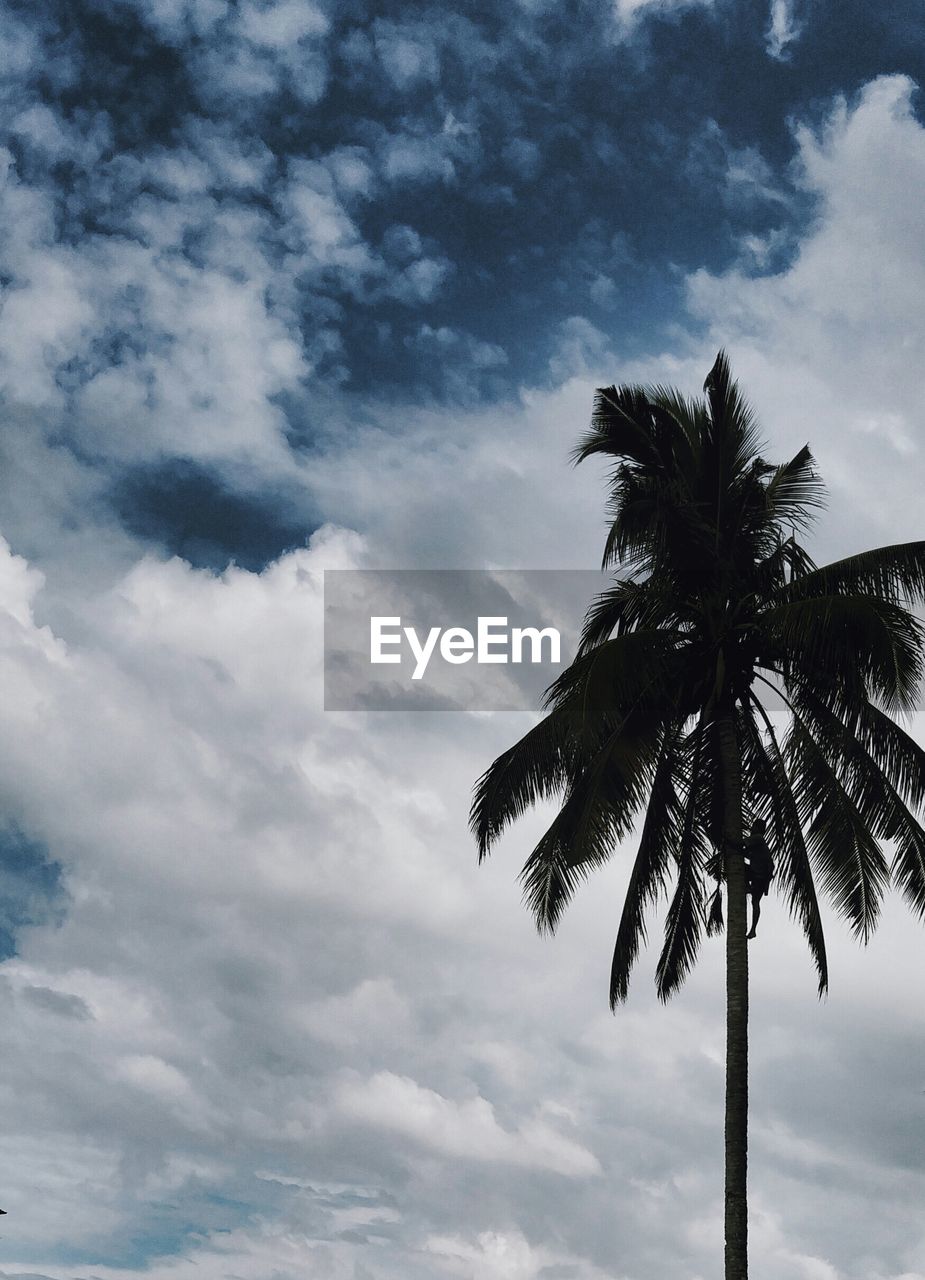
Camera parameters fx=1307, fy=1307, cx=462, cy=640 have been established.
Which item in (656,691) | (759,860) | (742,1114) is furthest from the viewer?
(656,691)

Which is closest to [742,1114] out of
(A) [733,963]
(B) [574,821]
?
(A) [733,963]

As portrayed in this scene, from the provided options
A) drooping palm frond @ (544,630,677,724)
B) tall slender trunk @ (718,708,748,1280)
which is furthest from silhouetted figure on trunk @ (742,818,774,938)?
drooping palm frond @ (544,630,677,724)

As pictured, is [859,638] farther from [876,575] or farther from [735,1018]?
[735,1018]

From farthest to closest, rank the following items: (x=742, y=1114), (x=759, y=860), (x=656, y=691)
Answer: (x=656, y=691)
(x=759, y=860)
(x=742, y=1114)

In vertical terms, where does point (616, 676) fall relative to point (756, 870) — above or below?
above

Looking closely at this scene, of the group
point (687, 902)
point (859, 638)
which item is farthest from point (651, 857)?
point (859, 638)

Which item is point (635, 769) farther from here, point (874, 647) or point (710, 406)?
point (710, 406)

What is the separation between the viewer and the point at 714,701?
695 inches

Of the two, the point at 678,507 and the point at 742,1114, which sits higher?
the point at 678,507

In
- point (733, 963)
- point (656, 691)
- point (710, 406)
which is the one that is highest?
point (710, 406)

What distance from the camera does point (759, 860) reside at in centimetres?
1686

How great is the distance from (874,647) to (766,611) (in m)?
1.63

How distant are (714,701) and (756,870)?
7.60 ft

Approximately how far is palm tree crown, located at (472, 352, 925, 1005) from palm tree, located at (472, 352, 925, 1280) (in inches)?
1.1
